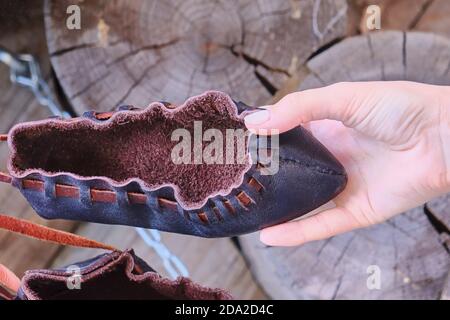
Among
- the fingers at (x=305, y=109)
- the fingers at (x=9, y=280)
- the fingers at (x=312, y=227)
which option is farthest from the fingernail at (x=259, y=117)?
the fingers at (x=9, y=280)

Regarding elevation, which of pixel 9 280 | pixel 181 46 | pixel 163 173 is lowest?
pixel 9 280

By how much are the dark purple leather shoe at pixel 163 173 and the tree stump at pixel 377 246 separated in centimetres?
14

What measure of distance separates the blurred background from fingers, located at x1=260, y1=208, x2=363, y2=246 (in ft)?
0.28

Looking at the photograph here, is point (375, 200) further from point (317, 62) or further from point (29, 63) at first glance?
point (29, 63)

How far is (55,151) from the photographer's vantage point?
1.70 feet

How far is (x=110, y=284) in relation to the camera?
1.80 feet

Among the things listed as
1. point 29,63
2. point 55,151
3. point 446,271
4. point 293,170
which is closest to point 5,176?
point 55,151

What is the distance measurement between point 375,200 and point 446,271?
15cm

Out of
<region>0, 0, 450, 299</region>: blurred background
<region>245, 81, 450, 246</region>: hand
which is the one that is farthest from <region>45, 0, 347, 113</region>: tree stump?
<region>245, 81, 450, 246</region>: hand

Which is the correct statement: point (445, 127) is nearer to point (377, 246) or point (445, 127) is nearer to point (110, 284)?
point (377, 246)

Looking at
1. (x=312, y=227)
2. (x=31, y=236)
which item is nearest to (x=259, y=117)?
(x=312, y=227)

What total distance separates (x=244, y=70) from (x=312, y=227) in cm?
19

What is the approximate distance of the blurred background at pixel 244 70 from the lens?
1.96 ft

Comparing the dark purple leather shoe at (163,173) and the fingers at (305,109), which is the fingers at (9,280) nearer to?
the dark purple leather shoe at (163,173)
